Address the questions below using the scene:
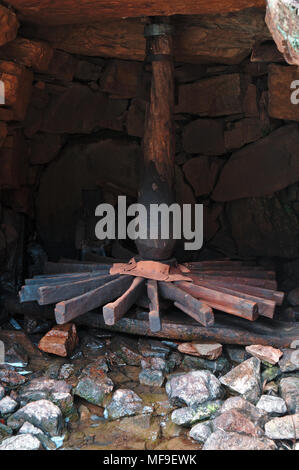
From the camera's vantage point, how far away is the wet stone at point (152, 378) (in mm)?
2672

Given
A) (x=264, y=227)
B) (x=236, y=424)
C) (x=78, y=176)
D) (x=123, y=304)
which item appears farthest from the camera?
(x=78, y=176)

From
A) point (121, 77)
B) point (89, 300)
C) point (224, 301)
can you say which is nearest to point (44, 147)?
point (121, 77)

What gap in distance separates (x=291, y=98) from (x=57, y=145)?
1.86m

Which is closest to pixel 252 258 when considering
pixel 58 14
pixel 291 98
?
pixel 291 98

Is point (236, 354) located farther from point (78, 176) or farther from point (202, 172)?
point (78, 176)

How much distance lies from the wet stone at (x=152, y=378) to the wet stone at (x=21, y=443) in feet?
2.37

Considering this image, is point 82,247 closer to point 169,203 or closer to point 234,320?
point 169,203

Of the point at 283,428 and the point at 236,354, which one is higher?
the point at 236,354

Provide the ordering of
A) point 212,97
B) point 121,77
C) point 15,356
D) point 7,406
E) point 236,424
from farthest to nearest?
point 212,97
point 121,77
point 15,356
point 7,406
point 236,424

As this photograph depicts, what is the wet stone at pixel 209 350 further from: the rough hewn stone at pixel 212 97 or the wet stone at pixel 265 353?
the rough hewn stone at pixel 212 97

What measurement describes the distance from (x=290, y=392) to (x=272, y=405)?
5.1 inches

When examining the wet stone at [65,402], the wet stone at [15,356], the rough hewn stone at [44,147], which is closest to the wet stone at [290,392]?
the wet stone at [65,402]

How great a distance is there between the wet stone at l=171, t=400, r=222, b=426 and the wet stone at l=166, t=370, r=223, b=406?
0.04 meters

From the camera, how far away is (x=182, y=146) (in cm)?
416
